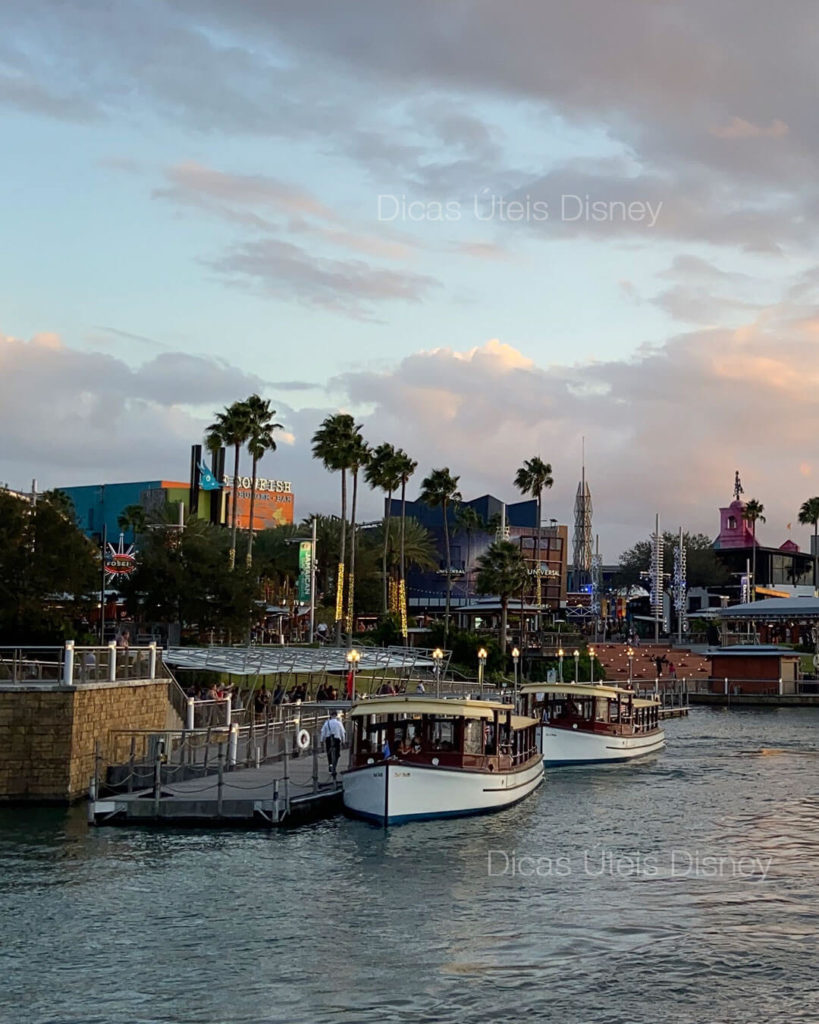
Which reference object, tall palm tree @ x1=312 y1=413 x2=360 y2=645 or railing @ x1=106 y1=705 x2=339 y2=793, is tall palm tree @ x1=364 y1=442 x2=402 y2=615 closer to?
tall palm tree @ x1=312 y1=413 x2=360 y2=645

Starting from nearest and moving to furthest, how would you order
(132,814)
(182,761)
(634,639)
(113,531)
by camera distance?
1. (132,814)
2. (182,761)
3. (634,639)
4. (113,531)

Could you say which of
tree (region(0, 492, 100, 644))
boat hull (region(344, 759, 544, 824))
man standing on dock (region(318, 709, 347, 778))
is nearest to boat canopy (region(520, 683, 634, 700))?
man standing on dock (region(318, 709, 347, 778))

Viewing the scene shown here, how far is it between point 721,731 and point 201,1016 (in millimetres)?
65260

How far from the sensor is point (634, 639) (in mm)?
140750

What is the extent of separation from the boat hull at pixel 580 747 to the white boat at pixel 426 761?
15.8 meters

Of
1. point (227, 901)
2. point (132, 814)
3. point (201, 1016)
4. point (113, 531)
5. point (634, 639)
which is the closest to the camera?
point (201, 1016)

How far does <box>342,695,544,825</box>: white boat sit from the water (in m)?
0.67

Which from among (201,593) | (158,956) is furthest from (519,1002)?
(201,593)

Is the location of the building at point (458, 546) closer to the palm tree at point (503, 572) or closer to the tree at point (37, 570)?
the palm tree at point (503, 572)

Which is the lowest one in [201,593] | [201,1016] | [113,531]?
[201,1016]

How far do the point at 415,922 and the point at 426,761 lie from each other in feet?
40.0

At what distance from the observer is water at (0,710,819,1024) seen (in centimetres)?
2116

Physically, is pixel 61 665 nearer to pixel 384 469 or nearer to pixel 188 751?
pixel 188 751

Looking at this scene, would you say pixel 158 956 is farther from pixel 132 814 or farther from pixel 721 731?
pixel 721 731
